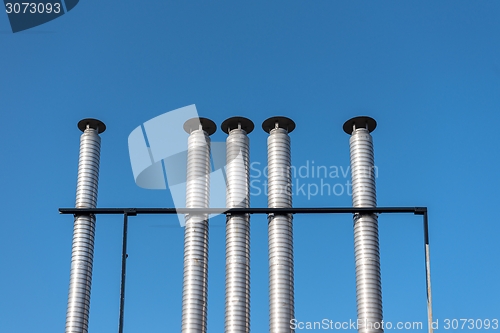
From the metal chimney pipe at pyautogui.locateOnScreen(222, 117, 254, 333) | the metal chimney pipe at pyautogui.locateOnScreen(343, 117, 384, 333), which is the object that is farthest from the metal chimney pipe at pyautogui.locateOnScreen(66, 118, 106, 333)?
the metal chimney pipe at pyautogui.locateOnScreen(343, 117, 384, 333)

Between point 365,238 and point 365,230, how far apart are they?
0.19 metres

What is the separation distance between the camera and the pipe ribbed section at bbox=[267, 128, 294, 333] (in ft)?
61.9

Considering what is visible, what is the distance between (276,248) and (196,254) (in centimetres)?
187

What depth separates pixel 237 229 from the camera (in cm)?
1973

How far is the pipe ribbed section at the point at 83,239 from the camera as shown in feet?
63.1

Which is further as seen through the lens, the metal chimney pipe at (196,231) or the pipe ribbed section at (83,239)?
the pipe ribbed section at (83,239)

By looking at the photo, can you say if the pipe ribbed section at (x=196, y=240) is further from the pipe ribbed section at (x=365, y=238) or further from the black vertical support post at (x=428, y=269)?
the black vertical support post at (x=428, y=269)

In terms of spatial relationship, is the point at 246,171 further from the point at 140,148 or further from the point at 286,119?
the point at 140,148

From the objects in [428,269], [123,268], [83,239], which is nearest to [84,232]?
[83,239]

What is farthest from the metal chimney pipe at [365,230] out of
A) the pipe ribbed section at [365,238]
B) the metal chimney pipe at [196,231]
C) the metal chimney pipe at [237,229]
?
the metal chimney pipe at [196,231]

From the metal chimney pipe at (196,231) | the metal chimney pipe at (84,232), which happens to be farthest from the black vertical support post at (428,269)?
the metal chimney pipe at (84,232)

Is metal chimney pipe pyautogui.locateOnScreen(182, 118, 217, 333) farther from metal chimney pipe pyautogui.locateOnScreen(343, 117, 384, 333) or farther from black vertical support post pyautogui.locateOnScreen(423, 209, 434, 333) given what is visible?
black vertical support post pyautogui.locateOnScreen(423, 209, 434, 333)

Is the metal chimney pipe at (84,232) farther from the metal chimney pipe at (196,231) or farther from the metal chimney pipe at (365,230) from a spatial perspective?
the metal chimney pipe at (365,230)

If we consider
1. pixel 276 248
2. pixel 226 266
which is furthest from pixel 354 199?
pixel 226 266
